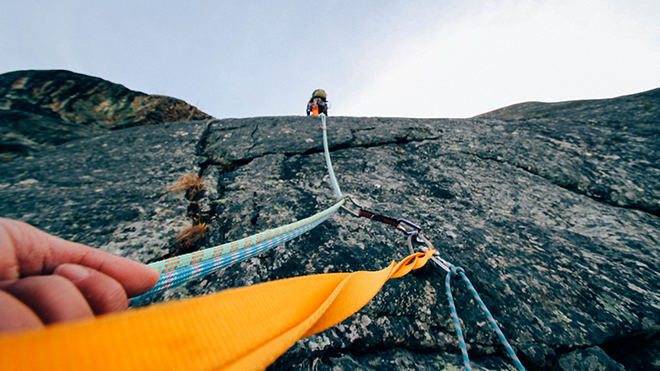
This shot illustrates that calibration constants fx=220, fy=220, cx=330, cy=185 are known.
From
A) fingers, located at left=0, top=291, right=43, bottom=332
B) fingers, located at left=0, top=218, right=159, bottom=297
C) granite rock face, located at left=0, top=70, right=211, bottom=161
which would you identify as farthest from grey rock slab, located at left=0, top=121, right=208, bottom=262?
fingers, located at left=0, top=291, right=43, bottom=332

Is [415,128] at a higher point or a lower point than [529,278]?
higher

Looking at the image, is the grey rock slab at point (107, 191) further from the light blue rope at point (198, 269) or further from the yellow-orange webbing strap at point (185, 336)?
the yellow-orange webbing strap at point (185, 336)

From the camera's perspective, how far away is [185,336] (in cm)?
36

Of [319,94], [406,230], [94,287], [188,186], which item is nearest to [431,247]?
[406,230]

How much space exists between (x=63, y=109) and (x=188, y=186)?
130 inches

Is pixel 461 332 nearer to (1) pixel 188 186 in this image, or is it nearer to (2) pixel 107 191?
(1) pixel 188 186

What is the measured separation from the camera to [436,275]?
Result: 1292mm

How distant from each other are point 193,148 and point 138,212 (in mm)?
1280

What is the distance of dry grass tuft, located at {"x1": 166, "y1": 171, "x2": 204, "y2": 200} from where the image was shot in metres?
1.99

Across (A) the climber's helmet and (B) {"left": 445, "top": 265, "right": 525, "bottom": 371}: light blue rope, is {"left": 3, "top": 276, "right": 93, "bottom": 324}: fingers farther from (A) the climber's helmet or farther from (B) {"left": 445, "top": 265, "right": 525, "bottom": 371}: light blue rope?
(A) the climber's helmet

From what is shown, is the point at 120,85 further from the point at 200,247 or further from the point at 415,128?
the point at 415,128

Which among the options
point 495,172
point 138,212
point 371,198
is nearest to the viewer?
point 138,212

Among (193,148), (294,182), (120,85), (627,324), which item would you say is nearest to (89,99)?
(120,85)

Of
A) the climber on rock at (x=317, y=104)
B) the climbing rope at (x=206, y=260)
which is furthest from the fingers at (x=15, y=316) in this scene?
the climber on rock at (x=317, y=104)
